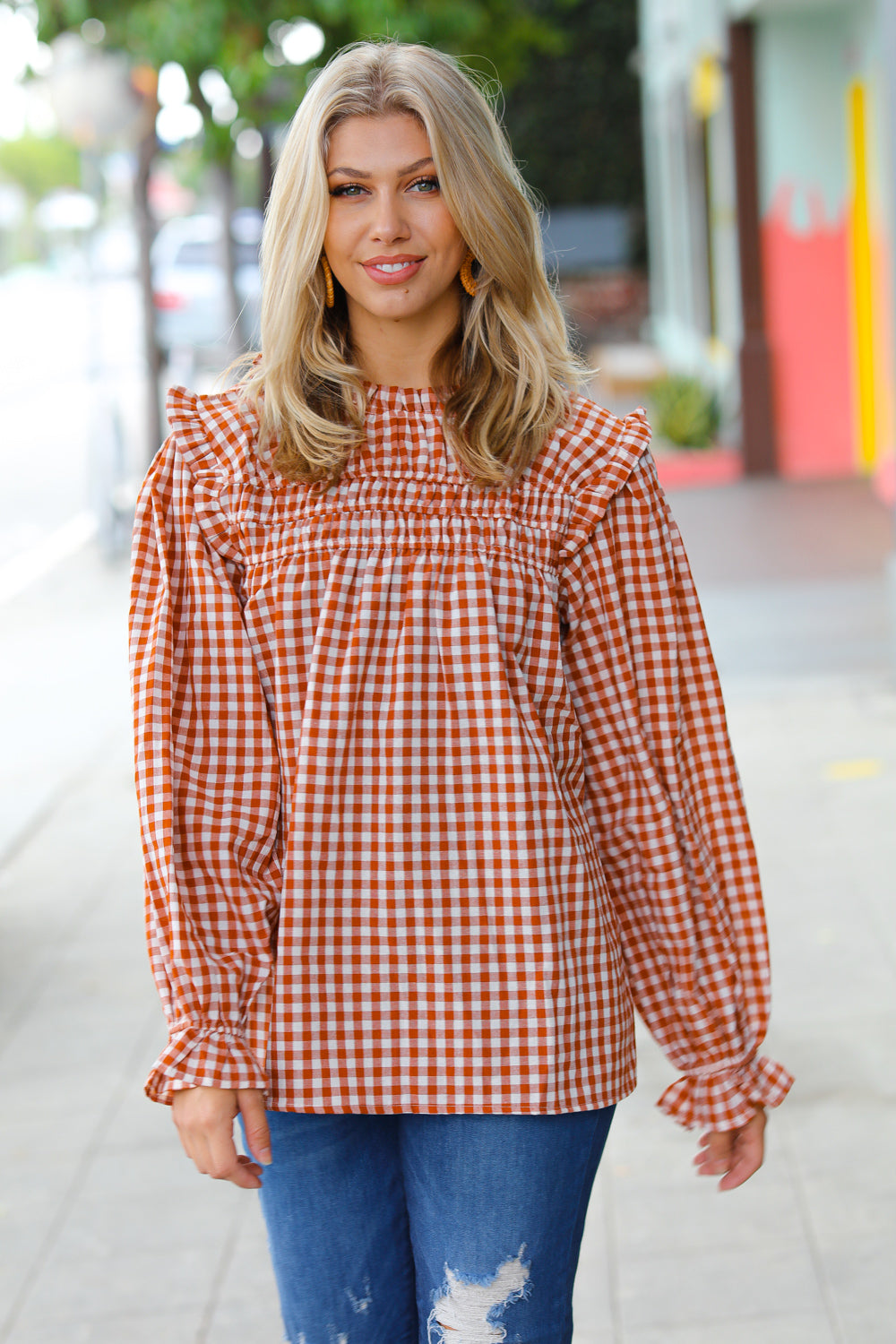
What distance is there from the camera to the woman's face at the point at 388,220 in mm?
1856

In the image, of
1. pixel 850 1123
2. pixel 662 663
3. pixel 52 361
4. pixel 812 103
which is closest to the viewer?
pixel 662 663

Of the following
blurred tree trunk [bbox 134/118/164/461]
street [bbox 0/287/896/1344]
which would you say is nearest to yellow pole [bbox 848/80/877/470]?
street [bbox 0/287/896/1344]

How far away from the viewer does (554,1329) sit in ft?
6.11

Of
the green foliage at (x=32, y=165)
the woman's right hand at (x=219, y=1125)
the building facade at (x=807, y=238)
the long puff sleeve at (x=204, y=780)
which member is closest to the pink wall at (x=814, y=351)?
the building facade at (x=807, y=238)

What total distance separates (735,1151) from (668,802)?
1.38 ft

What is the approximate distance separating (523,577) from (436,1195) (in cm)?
67

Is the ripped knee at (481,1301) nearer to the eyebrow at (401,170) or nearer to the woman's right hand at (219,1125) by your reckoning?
the woman's right hand at (219,1125)

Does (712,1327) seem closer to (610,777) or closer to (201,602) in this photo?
(610,777)

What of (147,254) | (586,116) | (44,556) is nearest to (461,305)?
(44,556)

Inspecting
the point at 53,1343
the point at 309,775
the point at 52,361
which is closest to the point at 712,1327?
the point at 53,1343

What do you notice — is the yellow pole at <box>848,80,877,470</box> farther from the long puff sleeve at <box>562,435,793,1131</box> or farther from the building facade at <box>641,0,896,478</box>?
the long puff sleeve at <box>562,435,793,1131</box>

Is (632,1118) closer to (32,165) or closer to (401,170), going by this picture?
(401,170)

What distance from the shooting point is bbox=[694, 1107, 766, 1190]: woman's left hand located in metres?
1.96

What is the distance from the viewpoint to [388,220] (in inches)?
72.7
